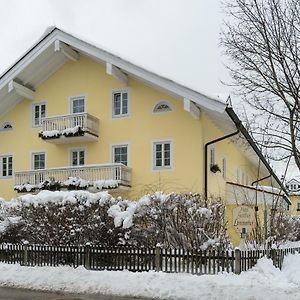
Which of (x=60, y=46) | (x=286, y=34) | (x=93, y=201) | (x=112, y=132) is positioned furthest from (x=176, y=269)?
(x=60, y=46)

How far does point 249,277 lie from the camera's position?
42.4 feet

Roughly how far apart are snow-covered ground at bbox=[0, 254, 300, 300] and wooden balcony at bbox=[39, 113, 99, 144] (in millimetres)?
11624

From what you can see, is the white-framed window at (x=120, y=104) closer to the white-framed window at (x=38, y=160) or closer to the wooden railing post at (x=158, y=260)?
the white-framed window at (x=38, y=160)

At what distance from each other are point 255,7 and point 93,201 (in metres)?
11.6

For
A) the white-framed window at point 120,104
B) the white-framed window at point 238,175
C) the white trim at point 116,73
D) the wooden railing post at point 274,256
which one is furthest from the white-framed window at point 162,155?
the wooden railing post at point 274,256

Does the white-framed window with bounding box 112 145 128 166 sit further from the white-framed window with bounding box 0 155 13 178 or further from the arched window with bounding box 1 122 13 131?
the arched window with bounding box 1 122 13 131

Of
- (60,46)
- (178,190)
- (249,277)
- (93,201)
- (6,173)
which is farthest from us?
(6,173)

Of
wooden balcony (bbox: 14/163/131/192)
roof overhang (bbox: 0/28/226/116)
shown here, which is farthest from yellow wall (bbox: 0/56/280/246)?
wooden balcony (bbox: 14/163/131/192)

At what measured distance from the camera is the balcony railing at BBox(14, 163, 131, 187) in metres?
25.3

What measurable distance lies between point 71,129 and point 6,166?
20.6 feet

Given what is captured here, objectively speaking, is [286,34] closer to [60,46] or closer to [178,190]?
[178,190]

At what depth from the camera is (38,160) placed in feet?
96.6

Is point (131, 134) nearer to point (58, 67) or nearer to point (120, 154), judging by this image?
point (120, 154)

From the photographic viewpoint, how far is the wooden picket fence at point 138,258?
13.8 meters
